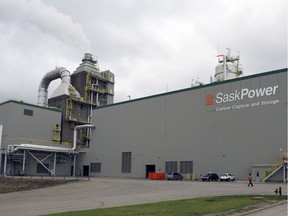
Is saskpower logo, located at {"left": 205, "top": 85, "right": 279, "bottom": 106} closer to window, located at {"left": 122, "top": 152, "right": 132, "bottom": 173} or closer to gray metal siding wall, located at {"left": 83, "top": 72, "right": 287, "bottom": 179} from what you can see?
gray metal siding wall, located at {"left": 83, "top": 72, "right": 287, "bottom": 179}

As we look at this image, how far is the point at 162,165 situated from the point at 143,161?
4.43m

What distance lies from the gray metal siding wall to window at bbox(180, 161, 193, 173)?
0.80m

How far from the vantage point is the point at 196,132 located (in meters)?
58.4

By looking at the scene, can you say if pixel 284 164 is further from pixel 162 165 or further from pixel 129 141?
pixel 129 141

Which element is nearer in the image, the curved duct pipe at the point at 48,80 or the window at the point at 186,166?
the window at the point at 186,166

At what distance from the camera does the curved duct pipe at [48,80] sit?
84312mm

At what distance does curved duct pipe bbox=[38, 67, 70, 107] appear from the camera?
84.3m

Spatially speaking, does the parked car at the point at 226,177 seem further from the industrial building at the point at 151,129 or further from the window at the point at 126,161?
the window at the point at 126,161

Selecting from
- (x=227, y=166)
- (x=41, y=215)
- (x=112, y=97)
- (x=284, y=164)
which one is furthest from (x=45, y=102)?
(x=41, y=215)

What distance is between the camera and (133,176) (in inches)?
2616

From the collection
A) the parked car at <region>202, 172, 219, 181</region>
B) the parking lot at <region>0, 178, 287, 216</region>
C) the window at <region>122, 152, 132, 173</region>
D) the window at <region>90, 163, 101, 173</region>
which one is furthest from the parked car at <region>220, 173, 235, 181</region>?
the window at <region>90, 163, 101, 173</region>

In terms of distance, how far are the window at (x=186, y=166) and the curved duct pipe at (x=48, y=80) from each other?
37.0 m

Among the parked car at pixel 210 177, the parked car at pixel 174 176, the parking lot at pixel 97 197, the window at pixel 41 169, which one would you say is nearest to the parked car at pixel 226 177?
the parked car at pixel 210 177

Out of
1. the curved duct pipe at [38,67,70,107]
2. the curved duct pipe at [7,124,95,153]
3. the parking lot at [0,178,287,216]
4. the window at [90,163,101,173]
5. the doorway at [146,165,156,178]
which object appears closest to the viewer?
the parking lot at [0,178,287,216]
